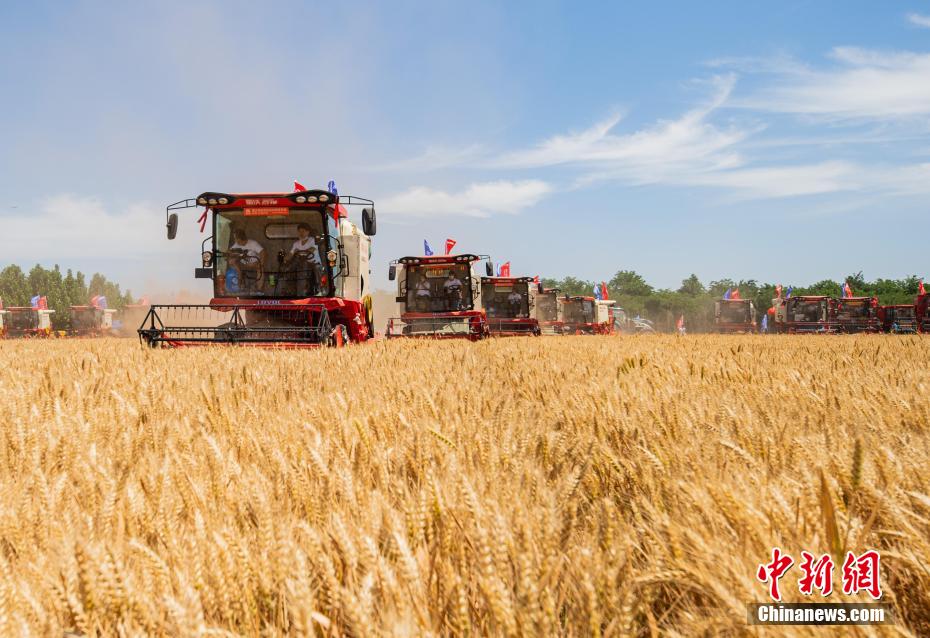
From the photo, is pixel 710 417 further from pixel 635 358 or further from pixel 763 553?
pixel 635 358

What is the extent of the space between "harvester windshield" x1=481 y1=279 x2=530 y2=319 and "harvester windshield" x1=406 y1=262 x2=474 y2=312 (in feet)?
21.7

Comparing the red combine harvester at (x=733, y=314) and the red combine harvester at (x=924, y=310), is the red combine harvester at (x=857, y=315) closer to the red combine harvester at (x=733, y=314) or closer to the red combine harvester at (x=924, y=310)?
the red combine harvester at (x=924, y=310)

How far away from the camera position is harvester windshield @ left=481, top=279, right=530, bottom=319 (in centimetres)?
2583

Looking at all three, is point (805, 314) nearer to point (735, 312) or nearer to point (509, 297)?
point (735, 312)

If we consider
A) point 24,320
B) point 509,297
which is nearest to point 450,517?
point 509,297

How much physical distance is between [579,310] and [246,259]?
28.0m

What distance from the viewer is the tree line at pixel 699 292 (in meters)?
69.8

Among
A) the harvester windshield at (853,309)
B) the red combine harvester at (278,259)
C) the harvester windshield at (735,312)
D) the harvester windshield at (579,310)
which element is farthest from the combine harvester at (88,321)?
the harvester windshield at (853,309)

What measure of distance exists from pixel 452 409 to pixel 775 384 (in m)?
1.76

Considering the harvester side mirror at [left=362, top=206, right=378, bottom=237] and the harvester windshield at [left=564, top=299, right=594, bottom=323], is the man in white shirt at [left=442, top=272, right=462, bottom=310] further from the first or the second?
the harvester windshield at [left=564, top=299, right=594, bottom=323]

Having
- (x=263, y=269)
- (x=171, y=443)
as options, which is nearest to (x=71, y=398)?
(x=171, y=443)

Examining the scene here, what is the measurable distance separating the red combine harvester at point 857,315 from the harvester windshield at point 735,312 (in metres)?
5.22

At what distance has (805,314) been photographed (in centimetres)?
3225

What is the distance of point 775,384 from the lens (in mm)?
3340
